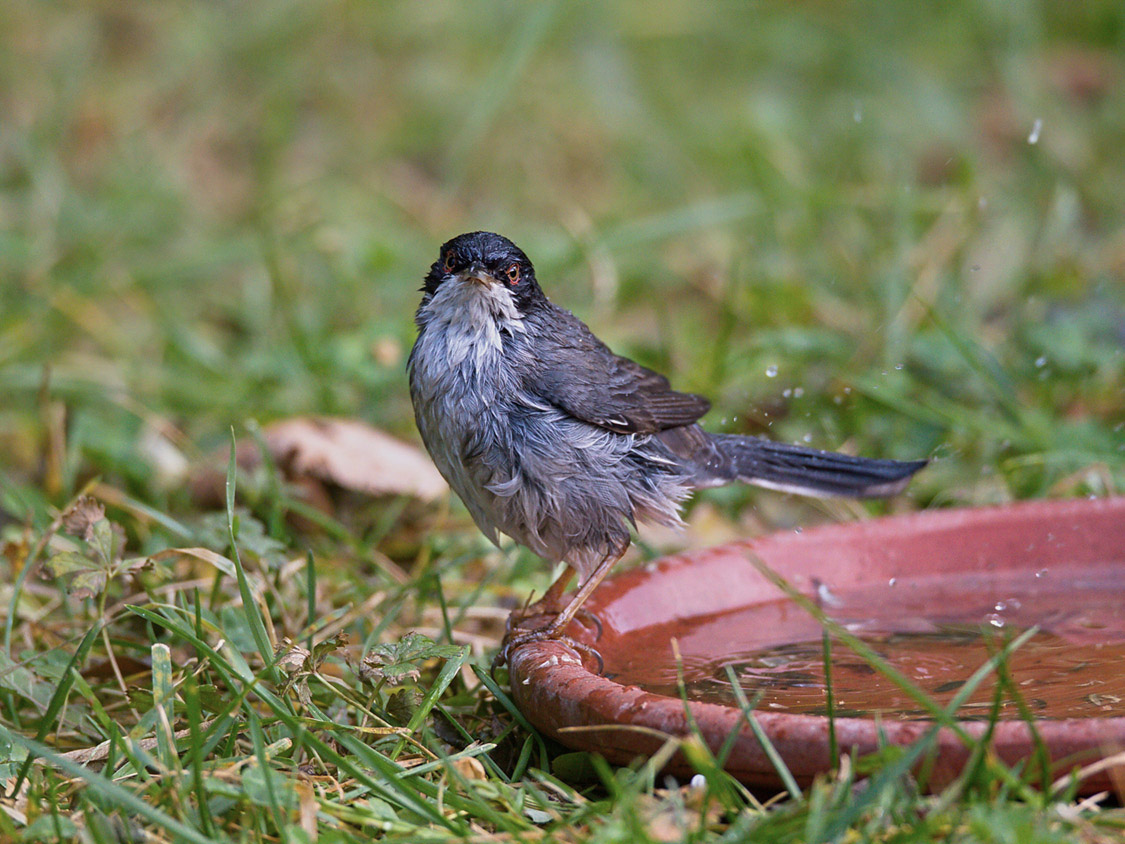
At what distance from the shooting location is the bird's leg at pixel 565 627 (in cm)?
316

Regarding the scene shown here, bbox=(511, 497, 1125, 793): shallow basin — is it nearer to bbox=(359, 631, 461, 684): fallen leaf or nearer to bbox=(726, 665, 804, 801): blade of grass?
bbox=(726, 665, 804, 801): blade of grass

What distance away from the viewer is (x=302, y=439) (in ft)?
14.7

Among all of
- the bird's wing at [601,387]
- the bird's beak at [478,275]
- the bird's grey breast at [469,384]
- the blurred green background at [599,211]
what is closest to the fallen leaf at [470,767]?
the bird's grey breast at [469,384]

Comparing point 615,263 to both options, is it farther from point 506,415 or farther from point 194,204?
point 506,415

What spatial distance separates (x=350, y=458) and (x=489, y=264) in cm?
128

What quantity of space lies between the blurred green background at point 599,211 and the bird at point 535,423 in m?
1.15

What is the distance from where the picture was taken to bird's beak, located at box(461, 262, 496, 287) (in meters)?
3.46

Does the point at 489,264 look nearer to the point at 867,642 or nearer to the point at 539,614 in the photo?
the point at 539,614

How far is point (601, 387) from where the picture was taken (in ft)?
11.8

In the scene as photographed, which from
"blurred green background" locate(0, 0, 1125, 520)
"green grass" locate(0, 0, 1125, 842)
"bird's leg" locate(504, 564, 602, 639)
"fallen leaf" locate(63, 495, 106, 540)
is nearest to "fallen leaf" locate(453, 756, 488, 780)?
"green grass" locate(0, 0, 1125, 842)

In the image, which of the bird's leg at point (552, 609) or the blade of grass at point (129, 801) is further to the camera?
the bird's leg at point (552, 609)

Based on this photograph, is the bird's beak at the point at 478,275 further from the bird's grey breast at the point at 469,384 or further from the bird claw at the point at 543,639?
the bird claw at the point at 543,639

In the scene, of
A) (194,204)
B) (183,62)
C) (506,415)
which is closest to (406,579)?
(506,415)

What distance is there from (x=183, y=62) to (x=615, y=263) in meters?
4.15
